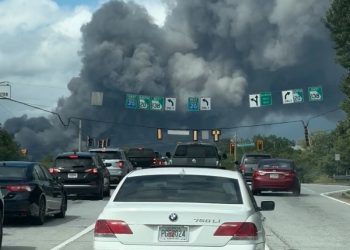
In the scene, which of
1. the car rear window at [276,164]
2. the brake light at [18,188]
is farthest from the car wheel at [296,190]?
the brake light at [18,188]

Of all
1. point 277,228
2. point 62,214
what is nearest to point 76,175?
point 62,214

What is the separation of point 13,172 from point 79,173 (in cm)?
871

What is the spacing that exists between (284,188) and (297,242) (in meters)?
15.5

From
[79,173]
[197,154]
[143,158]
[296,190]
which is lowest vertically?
[296,190]

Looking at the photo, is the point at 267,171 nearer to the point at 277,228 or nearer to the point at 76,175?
the point at 76,175

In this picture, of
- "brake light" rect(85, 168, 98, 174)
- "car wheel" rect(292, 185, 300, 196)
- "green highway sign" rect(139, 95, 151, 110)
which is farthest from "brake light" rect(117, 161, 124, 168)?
"green highway sign" rect(139, 95, 151, 110)

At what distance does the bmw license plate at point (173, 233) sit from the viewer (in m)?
7.42

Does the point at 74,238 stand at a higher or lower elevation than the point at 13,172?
lower

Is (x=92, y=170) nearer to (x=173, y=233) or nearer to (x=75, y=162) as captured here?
(x=75, y=162)

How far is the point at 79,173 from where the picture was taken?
24.9 m

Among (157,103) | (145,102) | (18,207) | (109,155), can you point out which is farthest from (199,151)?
(157,103)

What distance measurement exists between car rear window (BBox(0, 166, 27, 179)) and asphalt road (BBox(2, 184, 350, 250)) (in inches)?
43.1

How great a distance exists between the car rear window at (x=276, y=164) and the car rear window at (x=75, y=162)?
25.3 feet

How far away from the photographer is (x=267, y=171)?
94.5ft
